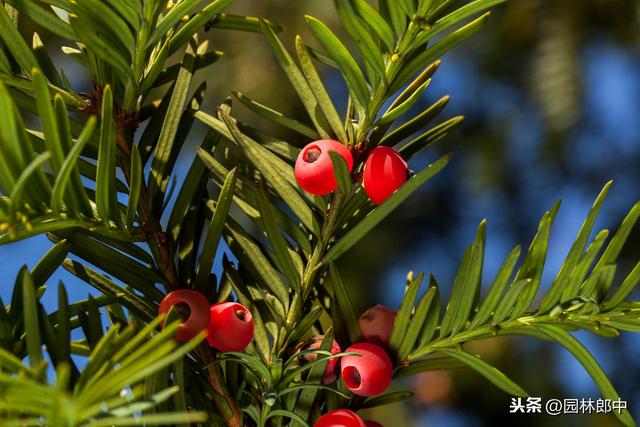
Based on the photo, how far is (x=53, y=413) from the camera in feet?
0.70

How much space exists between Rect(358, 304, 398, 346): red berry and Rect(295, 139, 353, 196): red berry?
0.22 ft

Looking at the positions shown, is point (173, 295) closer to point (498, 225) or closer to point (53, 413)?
point (53, 413)

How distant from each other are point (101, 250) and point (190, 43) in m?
0.13

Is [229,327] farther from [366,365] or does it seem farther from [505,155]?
[505,155]

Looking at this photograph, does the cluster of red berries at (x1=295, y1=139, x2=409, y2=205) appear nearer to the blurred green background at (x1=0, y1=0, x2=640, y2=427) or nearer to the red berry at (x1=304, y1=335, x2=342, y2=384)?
the red berry at (x1=304, y1=335, x2=342, y2=384)

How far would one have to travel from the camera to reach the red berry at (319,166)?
37 centimetres

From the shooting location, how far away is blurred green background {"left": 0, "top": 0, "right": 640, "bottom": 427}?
1613 millimetres

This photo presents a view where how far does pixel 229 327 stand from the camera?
0.36m

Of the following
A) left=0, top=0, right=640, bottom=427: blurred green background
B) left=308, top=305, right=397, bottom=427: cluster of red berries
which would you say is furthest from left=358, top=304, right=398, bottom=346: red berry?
left=0, top=0, right=640, bottom=427: blurred green background

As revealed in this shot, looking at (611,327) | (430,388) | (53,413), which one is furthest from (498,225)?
(53,413)

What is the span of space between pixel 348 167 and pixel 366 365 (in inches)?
3.5

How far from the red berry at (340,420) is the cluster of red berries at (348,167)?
0.10 meters

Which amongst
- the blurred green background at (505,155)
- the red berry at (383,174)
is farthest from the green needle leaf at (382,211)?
the blurred green background at (505,155)

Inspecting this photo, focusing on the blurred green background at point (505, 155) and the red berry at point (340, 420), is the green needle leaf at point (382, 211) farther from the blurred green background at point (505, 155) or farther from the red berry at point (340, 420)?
the blurred green background at point (505, 155)
